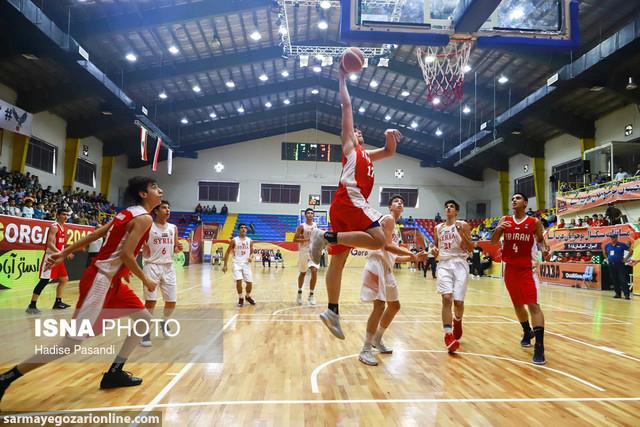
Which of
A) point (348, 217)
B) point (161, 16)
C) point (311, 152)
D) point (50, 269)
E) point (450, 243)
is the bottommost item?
point (50, 269)

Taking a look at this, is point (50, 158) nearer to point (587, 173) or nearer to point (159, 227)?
point (159, 227)

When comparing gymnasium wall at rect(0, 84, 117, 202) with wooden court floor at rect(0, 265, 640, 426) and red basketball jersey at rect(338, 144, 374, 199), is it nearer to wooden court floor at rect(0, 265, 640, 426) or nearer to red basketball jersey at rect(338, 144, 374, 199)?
wooden court floor at rect(0, 265, 640, 426)

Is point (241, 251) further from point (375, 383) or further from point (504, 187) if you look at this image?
point (504, 187)

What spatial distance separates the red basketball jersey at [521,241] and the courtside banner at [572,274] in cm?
1262

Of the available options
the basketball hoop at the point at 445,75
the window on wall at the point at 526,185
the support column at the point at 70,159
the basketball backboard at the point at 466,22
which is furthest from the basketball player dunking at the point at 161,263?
the window on wall at the point at 526,185

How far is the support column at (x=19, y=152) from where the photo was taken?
20.8m

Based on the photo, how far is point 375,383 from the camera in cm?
402

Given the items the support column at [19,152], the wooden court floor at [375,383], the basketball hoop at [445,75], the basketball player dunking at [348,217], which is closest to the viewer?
the wooden court floor at [375,383]

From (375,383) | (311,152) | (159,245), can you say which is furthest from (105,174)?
(375,383)

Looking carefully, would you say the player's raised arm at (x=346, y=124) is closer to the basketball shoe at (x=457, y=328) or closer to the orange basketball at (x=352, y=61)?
the orange basketball at (x=352, y=61)

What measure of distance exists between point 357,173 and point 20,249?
11.3 m

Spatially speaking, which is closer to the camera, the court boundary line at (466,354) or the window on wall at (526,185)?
the court boundary line at (466,354)

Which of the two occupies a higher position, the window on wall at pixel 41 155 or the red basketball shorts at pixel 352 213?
the window on wall at pixel 41 155

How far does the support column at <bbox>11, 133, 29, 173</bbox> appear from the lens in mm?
20781
